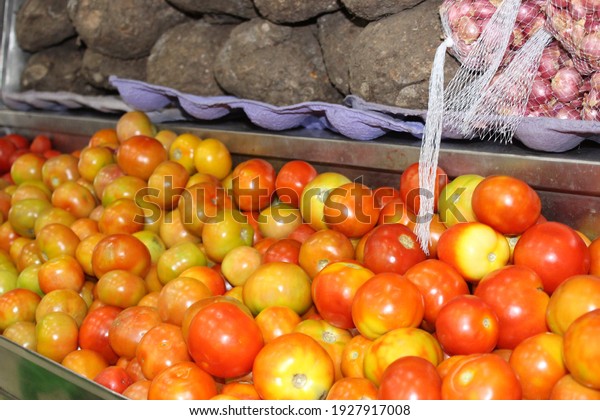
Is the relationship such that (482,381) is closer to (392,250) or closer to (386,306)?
(386,306)

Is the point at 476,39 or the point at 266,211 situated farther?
the point at 266,211

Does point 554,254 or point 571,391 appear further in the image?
point 554,254

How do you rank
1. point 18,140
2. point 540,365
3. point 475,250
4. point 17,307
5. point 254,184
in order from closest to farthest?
point 540,365
point 475,250
point 17,307
point 254,184
point 18,140

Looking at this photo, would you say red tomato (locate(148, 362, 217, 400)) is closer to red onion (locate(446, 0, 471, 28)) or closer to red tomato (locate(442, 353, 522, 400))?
red tomato (locate(442, 353, 522, 400))

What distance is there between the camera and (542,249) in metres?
1.65

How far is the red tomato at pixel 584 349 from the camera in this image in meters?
1.25

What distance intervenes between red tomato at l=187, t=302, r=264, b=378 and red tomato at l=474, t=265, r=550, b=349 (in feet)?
1.86

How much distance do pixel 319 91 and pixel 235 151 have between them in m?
0.42

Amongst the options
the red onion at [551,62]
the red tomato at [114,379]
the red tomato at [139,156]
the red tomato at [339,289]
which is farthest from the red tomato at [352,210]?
the red tomato at [139,156]

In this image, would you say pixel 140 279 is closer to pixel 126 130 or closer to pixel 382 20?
pixel 126 130

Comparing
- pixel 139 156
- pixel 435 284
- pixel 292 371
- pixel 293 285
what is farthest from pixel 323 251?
pixel 139 156

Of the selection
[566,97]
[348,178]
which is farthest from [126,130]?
[566,97]

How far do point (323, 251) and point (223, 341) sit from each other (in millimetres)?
488

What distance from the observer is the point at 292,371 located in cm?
153
